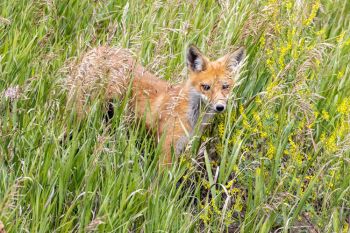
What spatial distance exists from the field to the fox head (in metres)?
0.10

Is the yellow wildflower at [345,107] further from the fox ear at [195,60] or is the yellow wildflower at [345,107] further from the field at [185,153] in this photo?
the fox ear at [195,60]

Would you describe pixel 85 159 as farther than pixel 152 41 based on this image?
No

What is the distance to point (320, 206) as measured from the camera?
561 cm

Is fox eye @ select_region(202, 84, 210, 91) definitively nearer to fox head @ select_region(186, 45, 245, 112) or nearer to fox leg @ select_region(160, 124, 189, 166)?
fox head @ select_region(186, 45, 245, 112)

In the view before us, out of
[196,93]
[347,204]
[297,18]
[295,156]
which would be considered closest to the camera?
[295,156]

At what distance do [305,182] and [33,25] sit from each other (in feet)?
8.56

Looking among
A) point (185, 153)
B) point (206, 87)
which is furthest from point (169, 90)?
point (185, 153)

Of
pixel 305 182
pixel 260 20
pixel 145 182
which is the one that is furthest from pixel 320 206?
pixel 260 20

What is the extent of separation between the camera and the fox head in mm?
6228

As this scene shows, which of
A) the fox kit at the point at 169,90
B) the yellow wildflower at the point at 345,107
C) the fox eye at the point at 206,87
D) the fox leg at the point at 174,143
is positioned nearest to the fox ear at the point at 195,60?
the fox kit at the point at 169,90

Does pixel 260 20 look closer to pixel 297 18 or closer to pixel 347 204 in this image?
pixel 297 18

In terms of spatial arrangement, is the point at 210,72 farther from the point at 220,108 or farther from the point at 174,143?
the point at 174,143

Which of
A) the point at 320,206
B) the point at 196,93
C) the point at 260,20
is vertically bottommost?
the point at 320,206

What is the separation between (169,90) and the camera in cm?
610
